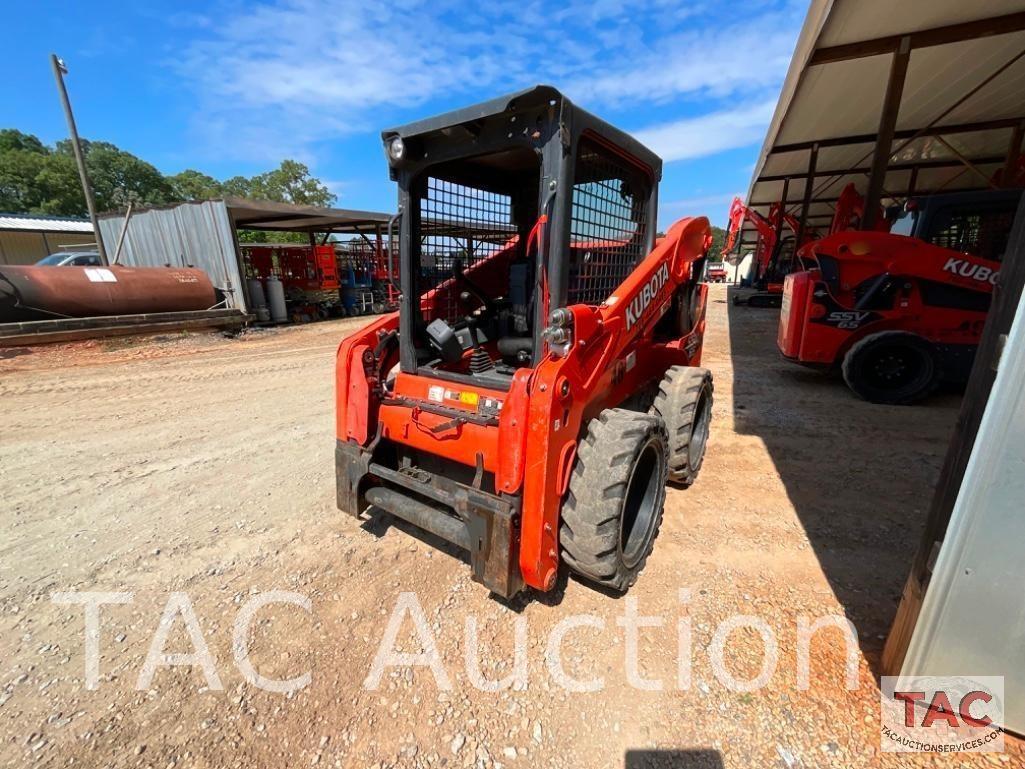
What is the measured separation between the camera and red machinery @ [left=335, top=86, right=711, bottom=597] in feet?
7.05

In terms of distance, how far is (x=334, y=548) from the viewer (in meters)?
2.84

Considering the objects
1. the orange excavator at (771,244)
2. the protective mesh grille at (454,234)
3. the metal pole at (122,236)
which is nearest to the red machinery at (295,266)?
the metal pole at (122,236)

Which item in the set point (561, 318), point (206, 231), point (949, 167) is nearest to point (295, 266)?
point (206, 231)

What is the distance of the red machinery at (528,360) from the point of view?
2.15m

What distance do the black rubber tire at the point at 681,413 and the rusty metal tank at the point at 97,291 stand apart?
433 inches

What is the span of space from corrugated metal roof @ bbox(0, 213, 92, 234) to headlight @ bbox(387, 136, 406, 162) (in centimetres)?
3174

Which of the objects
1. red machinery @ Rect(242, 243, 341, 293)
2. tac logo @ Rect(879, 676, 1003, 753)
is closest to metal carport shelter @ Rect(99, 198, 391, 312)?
red machinery @ Rect(242, 243, 341, 293)

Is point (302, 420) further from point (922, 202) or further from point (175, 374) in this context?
point (922, 202)

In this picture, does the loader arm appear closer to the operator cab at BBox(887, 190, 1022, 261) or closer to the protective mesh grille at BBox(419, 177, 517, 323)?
the protective mesh grille at BBox(419, 177, 517, 323)

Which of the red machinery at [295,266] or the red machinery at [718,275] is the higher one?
the red machinery at [295,266]

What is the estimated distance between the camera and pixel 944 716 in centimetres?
178

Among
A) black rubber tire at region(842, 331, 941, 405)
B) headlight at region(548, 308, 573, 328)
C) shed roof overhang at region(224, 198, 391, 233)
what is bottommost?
black rubber tire at region(842, 331, 941, 405)

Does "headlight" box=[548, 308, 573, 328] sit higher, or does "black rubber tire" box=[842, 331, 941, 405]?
"headlight" box=[548, 308, 573, 328]

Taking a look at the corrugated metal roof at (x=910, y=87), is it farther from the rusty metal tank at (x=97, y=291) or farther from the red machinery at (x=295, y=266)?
the red machinery at (x=295, y=266)
